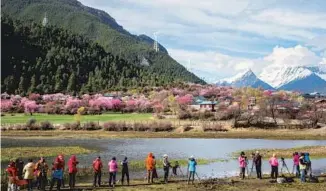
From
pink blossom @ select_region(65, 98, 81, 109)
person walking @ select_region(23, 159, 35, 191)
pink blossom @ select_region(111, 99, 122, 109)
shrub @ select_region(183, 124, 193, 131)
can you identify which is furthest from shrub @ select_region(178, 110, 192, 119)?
person walking @ select_region(23, 159, 35, 191)

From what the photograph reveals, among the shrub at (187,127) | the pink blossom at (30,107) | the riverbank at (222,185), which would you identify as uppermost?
the pink blossom at (30,107)

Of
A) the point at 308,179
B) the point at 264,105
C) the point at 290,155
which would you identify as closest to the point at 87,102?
the point at 264,105

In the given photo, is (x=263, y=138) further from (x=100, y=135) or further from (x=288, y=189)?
(x=288, y=189)

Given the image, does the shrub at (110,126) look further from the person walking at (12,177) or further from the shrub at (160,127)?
the person walking at (12,177)

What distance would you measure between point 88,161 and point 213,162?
666 inches

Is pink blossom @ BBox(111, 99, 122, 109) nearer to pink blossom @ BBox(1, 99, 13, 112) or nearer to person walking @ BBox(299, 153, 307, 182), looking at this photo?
pink blossom @ BBox(1, 99, 13, 112)

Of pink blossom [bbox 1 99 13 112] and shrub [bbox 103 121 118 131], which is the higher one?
pink blossom [bbox 1 99 13 112]

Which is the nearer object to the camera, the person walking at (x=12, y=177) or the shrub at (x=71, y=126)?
the person walking at (x=12, y=177)

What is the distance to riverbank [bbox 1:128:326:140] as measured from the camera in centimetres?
10919

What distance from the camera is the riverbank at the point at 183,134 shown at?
358 ft

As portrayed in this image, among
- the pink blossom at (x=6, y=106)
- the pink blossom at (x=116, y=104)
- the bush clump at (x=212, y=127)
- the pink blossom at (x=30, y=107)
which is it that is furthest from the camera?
the pink blossom at (x=116, y=104)

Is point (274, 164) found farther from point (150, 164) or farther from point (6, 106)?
point (6, 106)

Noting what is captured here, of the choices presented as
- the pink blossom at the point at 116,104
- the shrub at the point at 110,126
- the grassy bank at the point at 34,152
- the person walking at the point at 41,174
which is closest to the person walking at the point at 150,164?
the person walking at the point at 41,174

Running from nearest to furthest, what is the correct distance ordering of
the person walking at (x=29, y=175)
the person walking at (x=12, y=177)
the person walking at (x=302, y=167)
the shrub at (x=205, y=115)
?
the person walking at (x=12, y=177) < the person walking at (x=29, y=175) < the person walking at (x=302, y=167) < the shrub at (x=205, y=115)
